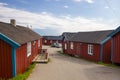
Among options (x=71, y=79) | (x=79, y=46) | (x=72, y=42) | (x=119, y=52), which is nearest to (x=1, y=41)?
(x=71, y=79)

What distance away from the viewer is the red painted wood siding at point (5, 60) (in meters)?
11.5

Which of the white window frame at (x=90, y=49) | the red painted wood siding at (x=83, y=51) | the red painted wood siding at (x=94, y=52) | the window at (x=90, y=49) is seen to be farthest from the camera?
the window at (x=90, y=49)

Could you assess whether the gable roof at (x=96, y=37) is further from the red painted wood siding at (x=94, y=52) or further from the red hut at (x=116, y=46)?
the red hut at (x=116, y=46)

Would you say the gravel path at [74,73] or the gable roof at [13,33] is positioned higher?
the gable roof at [13,33]

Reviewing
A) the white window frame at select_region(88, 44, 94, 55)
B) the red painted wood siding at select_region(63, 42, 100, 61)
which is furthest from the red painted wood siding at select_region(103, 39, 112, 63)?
the white window frame at select_region(88, 44, 94, 55)

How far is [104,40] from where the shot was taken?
23.1 metres

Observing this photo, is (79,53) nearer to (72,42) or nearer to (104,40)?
(72,42)

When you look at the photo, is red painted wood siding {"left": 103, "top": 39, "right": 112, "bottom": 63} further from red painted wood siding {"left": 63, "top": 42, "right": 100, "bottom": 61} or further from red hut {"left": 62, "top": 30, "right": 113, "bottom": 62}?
red painted wood siding {"left": 63, "top": 42, "right": 100, "bottom": 61}

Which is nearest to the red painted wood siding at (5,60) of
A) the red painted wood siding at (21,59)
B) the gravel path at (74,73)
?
the red painted wood siding at (21,59)

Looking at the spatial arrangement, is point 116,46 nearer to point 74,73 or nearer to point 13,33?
point 74,73

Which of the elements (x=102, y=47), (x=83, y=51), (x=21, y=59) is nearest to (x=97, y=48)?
(x=102, y=47)

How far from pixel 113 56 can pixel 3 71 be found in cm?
1170

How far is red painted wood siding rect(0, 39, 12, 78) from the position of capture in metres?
11.5

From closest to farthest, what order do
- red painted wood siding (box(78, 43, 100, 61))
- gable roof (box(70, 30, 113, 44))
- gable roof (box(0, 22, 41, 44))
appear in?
1. gable roof (box(0, 22, 41, 44))
2. red painted wood siding (box(78, 43, 100, 61))
3. gable roof (box(70, 30, 113, 44))
